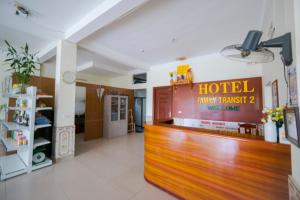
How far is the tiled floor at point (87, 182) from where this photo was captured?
185 centimetres

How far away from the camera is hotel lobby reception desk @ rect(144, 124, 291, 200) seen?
1.26 m

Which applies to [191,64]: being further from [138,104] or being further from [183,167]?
[183,167]

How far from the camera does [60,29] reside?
2.88m

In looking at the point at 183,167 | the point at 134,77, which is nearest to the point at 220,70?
the point at 183,167

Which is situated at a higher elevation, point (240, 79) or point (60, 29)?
point (60, 29)

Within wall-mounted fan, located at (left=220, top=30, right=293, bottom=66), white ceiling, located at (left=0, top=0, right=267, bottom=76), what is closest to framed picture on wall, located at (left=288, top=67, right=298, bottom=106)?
wall-mounted fan, located at (left=220, top=30, right=293, bottom=66)

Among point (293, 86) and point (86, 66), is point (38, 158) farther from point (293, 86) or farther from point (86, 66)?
point (293, 86)

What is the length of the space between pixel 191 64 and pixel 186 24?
6.82 ft

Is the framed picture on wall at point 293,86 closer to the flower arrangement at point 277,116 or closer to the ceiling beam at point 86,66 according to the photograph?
the flower arrangement at point 277,116

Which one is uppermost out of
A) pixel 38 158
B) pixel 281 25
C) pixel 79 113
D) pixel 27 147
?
pixel 281 25

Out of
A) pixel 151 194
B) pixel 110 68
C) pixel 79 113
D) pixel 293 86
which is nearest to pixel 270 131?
pixel 293 86

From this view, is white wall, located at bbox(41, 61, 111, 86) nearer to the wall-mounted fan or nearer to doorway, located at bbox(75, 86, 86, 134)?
doorway, located at bbox(75, 86, 86, 134)

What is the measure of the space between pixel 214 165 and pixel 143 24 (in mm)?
2705

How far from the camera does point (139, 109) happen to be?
630 centimetres
